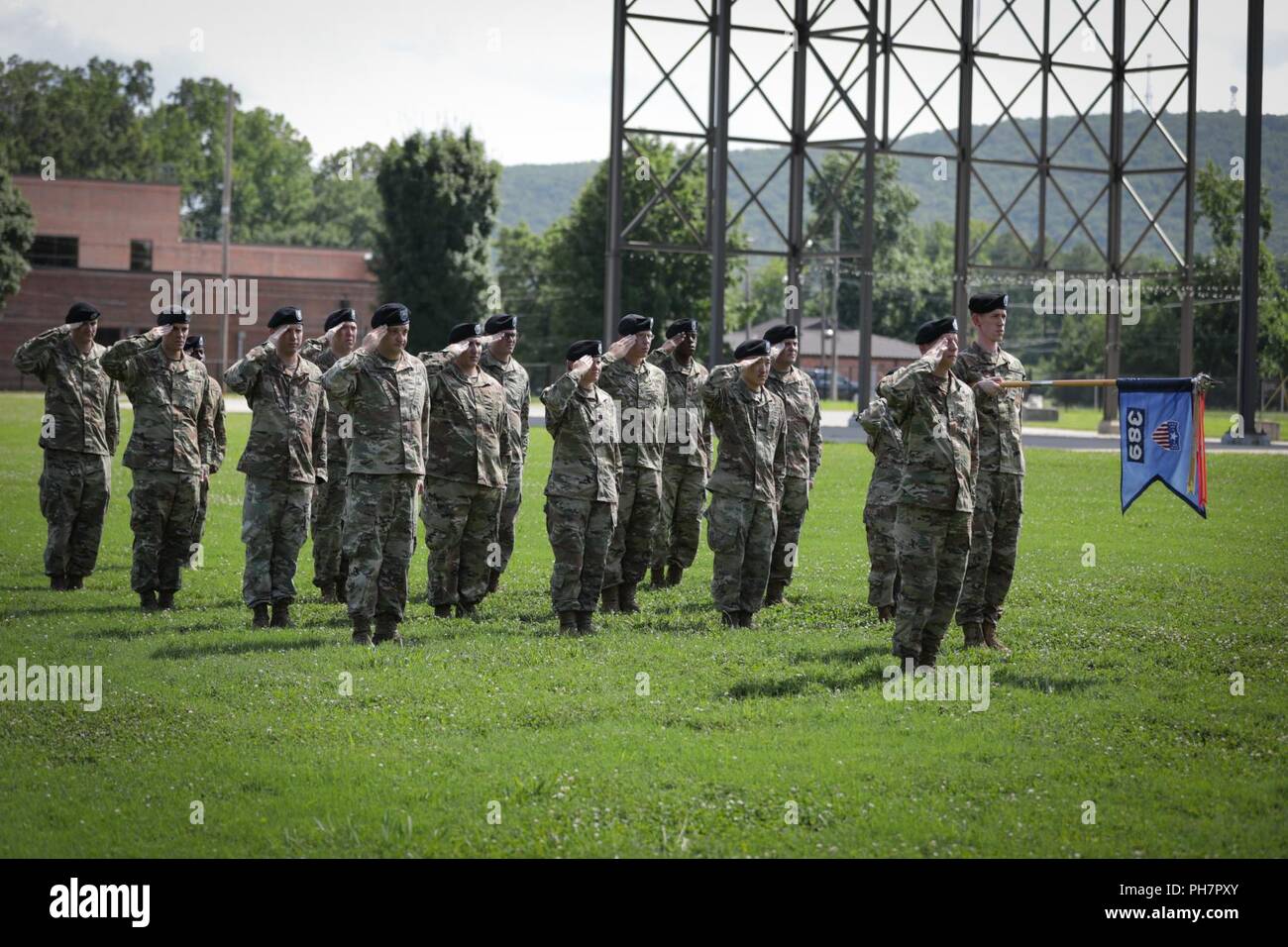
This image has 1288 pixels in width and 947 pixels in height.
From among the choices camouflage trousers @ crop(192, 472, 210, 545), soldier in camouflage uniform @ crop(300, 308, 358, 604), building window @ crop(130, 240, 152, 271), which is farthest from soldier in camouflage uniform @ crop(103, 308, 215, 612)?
building window @ crop(130, 240, 152, 271)

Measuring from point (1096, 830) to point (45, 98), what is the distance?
102 meters

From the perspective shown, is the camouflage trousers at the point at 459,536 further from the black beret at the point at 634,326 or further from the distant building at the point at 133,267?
the distant building at the point at 133,267

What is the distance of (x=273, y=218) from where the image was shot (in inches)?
4456

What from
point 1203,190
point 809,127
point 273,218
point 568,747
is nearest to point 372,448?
point 568,747

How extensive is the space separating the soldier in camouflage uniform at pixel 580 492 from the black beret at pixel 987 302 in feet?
9.43

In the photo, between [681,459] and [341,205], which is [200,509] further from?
[341,205]

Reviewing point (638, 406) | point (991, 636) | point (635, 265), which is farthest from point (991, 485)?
point (635, 265)

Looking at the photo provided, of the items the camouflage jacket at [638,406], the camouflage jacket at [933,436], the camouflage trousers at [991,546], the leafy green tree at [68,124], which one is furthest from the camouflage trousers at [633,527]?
the leafy green tree at [68,124]

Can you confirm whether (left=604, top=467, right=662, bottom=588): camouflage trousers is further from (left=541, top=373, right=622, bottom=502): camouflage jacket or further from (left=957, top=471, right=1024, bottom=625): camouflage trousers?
(left=957, top=471, right=1024, bottom=625): camouflage trousers

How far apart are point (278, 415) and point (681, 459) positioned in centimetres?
379

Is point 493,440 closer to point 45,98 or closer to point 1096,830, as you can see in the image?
point 1096,830

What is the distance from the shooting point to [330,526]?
12562 millimetres

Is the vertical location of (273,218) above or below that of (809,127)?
above
